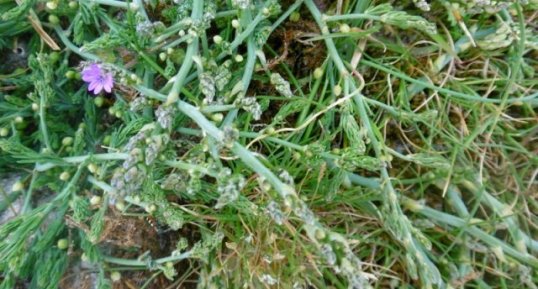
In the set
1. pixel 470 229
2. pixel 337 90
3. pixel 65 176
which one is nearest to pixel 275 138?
pixel 337 90

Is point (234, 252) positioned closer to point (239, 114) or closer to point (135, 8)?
point (239, 114)

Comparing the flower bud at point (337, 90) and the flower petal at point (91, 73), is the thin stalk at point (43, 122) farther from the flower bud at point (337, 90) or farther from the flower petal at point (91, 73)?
the flower bud at point (337, 90)

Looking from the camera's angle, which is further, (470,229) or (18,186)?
(470,229)

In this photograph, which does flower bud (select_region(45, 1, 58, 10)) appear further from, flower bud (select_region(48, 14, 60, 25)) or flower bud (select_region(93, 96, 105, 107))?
flower bud (select_region(93, 96, 105, 107))

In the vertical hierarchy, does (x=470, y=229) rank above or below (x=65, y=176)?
below

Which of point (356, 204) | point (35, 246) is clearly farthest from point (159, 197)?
point (356, 204)

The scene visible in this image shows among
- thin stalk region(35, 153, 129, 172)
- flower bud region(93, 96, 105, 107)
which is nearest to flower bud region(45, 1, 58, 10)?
flower bud region(93, 96, 105, 107)

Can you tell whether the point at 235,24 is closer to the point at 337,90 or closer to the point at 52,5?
the point at 337,90
